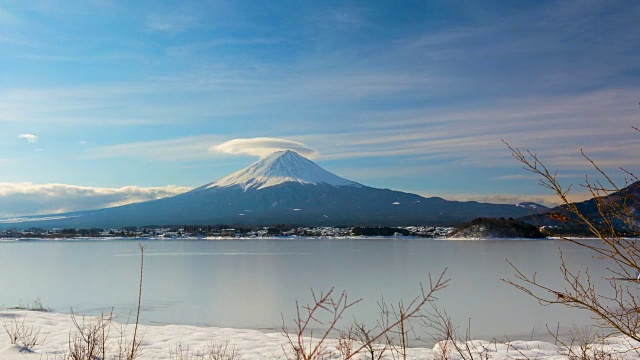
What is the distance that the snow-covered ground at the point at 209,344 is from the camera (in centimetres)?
585

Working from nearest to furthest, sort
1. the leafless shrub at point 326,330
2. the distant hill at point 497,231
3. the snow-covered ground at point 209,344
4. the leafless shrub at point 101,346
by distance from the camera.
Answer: the leafless shrub at point 326,330
the leafless shrub at point 101,346
the snow-covered ground at point 209,344
the distant hill at point 497,231

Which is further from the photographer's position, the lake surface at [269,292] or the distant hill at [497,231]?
the distant hill at [497,231]

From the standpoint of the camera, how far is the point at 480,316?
396 inches

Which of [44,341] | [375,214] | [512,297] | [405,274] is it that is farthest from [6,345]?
[375,214]

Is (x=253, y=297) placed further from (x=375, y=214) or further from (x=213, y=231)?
(x=375, y=214)

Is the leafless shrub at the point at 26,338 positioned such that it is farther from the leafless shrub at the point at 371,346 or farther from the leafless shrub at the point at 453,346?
the leafless shrub at the point at 453,346

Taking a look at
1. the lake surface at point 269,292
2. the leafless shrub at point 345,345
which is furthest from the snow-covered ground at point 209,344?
the lake surface at point 269,292

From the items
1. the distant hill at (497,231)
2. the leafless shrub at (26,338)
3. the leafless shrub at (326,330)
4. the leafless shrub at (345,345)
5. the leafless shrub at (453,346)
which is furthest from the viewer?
the distant hill at (497,231)

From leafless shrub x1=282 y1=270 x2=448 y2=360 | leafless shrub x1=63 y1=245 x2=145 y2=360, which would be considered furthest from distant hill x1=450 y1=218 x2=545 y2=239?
leafless shrub x1=63 y1=245 x2=145 y2=360

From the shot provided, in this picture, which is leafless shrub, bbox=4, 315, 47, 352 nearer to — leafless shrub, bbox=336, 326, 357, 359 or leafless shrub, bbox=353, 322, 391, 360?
leafless shrub, bbox=336, 326, 357, 359

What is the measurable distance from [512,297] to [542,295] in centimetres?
97

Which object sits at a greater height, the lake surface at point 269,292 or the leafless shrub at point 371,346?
the leafless shrub at point 371,346

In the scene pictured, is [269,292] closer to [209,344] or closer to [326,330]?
[326,330]

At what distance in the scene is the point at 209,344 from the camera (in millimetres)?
6875
